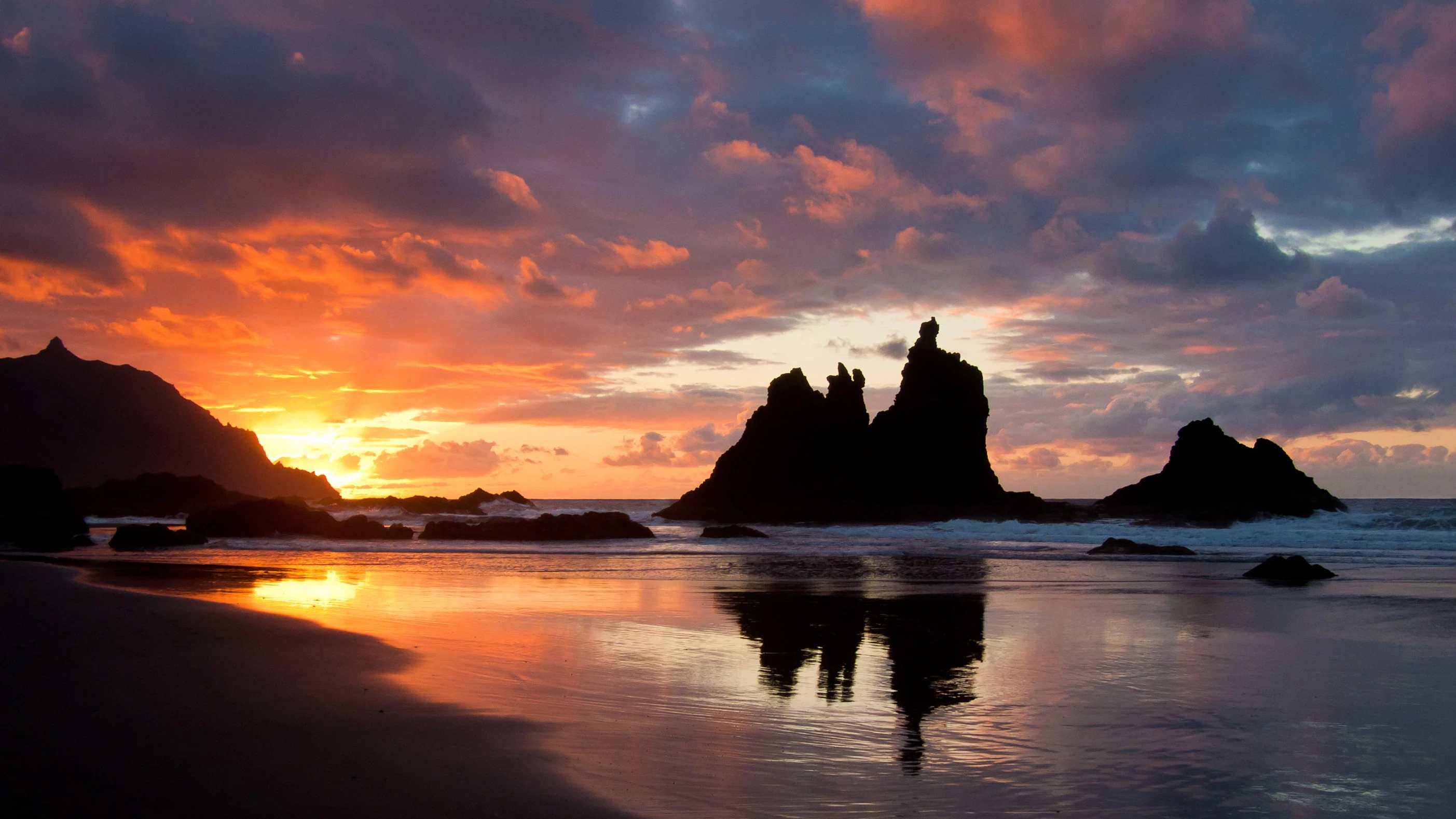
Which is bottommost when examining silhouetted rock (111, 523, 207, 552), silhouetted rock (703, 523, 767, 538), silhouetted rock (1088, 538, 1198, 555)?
silhouetted rock (111, 523, 207, 552)

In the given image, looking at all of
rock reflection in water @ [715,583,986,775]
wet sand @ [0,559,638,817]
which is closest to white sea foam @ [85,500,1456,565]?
rock reflection in water @ [715,583,986,775]

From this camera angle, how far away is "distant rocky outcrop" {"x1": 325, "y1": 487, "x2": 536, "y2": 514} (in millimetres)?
84500

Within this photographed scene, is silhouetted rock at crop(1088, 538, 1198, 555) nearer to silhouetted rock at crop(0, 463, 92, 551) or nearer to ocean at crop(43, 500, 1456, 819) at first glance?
ocean at crop(43, 500, 1456, 819)

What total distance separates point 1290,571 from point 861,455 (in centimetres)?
5779

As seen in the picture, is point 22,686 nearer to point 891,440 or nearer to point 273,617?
point 273,617

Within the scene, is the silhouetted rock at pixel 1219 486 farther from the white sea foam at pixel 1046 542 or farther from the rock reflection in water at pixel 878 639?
the rock reflection in water at pixel 878 639

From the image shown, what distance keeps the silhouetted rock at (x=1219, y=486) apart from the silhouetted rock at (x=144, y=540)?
5629 centimetres

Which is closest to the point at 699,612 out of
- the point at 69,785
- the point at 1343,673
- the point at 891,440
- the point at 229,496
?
the point at 1343,673

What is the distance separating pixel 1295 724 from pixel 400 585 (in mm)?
18397

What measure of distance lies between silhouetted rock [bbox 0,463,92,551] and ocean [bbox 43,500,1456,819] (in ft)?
37.9

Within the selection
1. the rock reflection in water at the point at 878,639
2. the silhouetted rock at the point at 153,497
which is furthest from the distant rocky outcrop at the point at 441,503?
the rock reflection in water at the point at 878,639

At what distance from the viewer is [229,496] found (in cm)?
9056

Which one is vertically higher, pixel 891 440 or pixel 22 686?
pixel 891 440

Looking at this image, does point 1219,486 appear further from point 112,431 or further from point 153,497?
point 112,431
